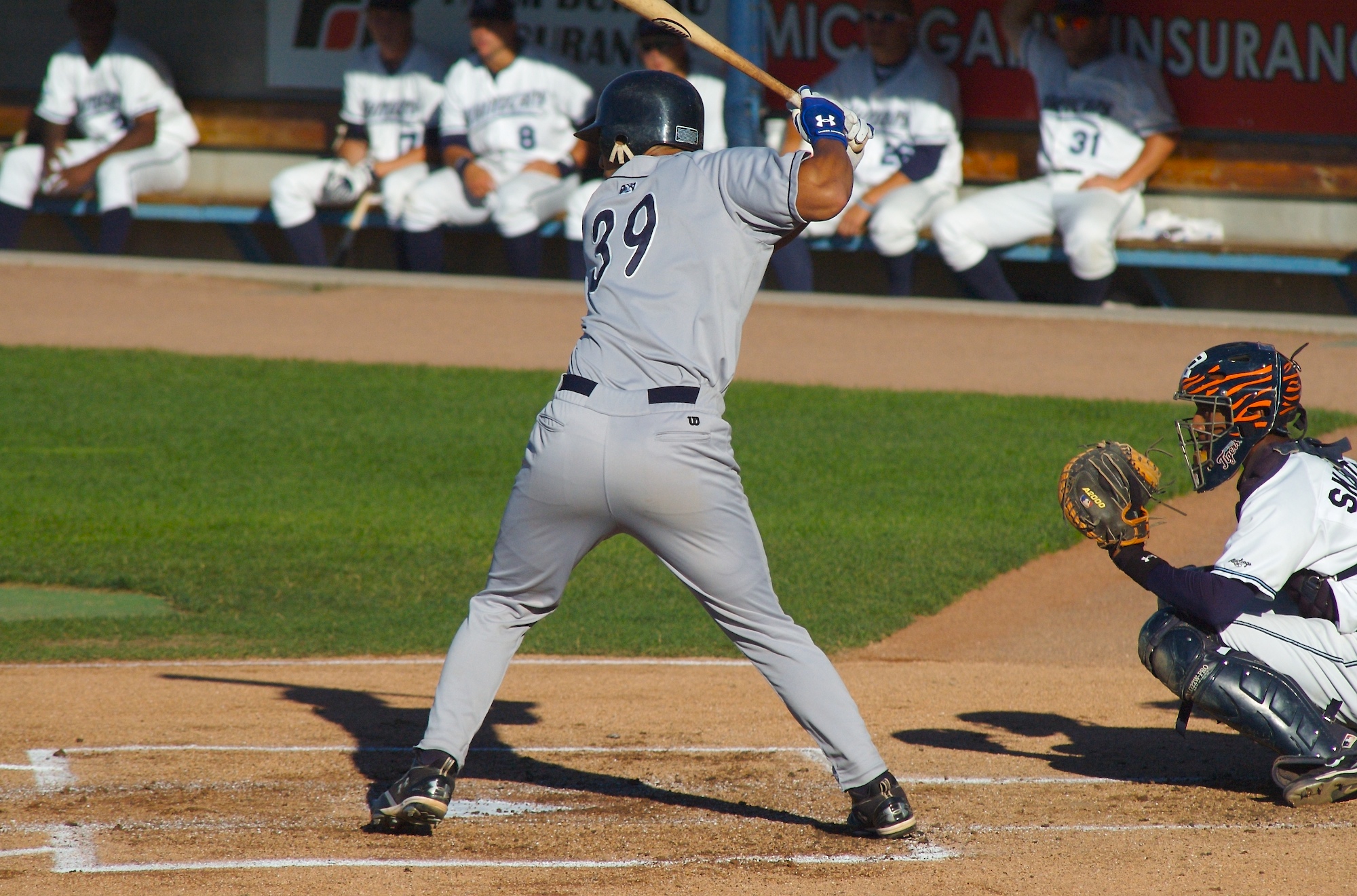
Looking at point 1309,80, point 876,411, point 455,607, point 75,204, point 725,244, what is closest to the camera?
point 725,244

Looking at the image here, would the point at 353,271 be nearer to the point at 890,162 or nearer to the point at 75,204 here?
the point at 75,204

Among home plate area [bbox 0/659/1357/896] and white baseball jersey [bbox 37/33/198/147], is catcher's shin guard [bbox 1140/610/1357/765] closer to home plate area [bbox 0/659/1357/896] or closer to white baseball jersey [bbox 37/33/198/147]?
home plate area [bbox 0/659/1357/896]

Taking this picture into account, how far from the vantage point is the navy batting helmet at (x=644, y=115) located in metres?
3.88

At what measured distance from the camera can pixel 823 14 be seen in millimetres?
14008

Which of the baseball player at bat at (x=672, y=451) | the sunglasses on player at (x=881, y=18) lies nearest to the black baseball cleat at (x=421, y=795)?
the baseball player at bat at (x=672, y=451)

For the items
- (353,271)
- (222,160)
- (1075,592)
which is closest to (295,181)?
(353,271)

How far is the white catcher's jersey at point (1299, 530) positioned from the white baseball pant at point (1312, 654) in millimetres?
86

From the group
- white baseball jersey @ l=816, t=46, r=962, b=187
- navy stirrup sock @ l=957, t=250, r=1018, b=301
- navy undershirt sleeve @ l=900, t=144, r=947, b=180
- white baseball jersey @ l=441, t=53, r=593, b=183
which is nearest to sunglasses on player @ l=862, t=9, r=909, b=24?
white baseball jersey @ l=816, t=46, r=962, b=187

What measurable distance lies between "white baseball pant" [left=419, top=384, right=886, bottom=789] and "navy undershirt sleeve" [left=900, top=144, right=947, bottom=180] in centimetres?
940

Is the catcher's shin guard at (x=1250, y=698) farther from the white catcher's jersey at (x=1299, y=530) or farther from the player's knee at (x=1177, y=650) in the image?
the white catcher's jersey at (x=1299, y=530)

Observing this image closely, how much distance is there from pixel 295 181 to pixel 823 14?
4852 mm

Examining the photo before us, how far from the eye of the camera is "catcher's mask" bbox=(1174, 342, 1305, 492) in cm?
389

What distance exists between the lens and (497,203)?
1333 centimetres

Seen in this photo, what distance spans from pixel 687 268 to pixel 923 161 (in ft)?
30.9
